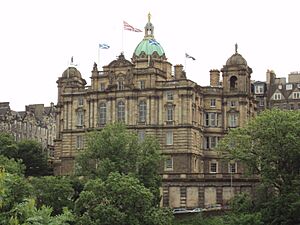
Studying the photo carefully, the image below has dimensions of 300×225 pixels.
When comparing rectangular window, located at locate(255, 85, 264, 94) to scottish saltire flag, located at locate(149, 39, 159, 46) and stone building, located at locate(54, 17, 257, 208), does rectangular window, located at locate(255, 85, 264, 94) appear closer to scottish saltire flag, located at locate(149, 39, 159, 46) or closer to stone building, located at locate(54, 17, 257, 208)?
stone building, located at locate(54, 17, 257, 208)

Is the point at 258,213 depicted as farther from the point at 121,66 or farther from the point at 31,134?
the point at 31,134

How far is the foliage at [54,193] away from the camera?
7531 cm

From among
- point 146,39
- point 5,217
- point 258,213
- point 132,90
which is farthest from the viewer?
point 146,39

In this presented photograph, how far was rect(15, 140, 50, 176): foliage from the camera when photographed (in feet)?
373

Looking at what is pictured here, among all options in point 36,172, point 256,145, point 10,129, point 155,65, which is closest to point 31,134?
point 10,129

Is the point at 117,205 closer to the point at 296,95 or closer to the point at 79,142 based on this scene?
the point at 79,142

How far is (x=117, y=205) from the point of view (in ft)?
213

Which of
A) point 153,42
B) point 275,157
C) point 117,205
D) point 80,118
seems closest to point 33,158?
point 80,118

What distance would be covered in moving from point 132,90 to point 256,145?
27.5 meters

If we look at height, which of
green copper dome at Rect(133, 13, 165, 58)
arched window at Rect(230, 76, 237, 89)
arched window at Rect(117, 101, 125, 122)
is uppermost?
green copper dome at Rect(133, 13, 165, 58)

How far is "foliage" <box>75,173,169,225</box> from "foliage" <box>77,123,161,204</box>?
15069 millimetres

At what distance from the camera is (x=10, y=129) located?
146m

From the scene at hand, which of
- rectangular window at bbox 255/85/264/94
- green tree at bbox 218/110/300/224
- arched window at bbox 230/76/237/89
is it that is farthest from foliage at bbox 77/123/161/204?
rectangular window at bbox 255/85/264/94

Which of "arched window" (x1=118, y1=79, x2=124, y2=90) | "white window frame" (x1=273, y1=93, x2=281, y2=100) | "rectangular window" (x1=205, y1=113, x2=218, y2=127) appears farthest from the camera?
"white window frame" (x1=273, y1=93, x2=281, y2=100)
